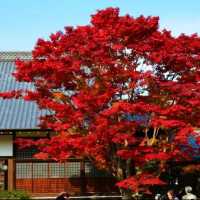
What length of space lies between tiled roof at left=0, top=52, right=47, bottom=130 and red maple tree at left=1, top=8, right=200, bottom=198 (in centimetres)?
552

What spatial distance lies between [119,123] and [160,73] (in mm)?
2932

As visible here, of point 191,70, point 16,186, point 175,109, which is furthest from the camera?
Answer: point 16,186

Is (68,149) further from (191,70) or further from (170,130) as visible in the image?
(191,70)

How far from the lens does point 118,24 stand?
22453 mm

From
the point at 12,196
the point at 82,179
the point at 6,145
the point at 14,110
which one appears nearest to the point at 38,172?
the point at 6,145

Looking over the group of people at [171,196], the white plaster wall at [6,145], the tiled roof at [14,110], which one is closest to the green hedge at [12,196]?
the group of people at [171,196]

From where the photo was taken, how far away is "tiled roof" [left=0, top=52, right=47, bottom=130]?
29656mm

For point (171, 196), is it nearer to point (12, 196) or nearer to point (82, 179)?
point (12, 196)

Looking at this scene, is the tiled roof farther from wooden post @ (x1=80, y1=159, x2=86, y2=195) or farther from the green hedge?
the green hedge

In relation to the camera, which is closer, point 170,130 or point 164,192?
point 170,130

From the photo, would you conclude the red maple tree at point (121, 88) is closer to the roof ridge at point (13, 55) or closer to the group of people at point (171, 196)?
the group of people at point (171, 196)

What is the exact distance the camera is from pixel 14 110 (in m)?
31.7

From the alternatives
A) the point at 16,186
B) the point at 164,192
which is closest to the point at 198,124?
the point at 164,192

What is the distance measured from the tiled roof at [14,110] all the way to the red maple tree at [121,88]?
5.52 metres
